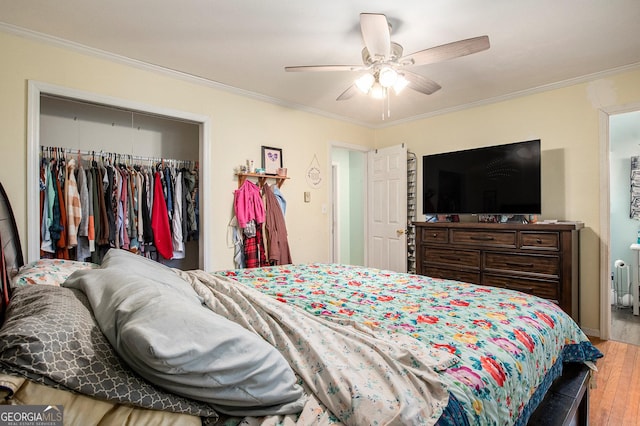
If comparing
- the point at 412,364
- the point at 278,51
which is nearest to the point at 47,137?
the point at 278,51

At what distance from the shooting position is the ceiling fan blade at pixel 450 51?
191 centimetres

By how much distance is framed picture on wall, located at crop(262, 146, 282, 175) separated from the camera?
3.77 m

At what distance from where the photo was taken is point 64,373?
0.67 meters

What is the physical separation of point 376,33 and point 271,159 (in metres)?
2.15

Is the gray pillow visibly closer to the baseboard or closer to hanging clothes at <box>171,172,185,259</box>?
hanging clothes at <box>171,172,185,259</box>

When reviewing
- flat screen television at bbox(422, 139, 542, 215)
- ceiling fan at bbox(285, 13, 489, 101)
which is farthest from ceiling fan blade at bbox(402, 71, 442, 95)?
flat screen television at bbox(422, 139, 542, 215)

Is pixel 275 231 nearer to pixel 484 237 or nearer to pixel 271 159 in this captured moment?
pixel 271 159


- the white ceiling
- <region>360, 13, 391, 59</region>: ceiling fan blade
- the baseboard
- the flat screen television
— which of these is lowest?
the baseboard

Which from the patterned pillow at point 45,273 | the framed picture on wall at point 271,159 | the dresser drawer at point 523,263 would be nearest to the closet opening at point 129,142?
the framed picture on wall at point 271,159

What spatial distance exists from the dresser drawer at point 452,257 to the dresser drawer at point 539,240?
448mm

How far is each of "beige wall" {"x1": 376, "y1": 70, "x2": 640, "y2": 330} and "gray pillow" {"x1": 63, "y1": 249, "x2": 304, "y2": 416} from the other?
3555 millimetres

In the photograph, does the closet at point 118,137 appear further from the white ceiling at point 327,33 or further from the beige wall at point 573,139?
the beige wall at point 573,139

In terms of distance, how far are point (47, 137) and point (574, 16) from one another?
4339 mm

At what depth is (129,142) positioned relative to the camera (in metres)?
3.58
